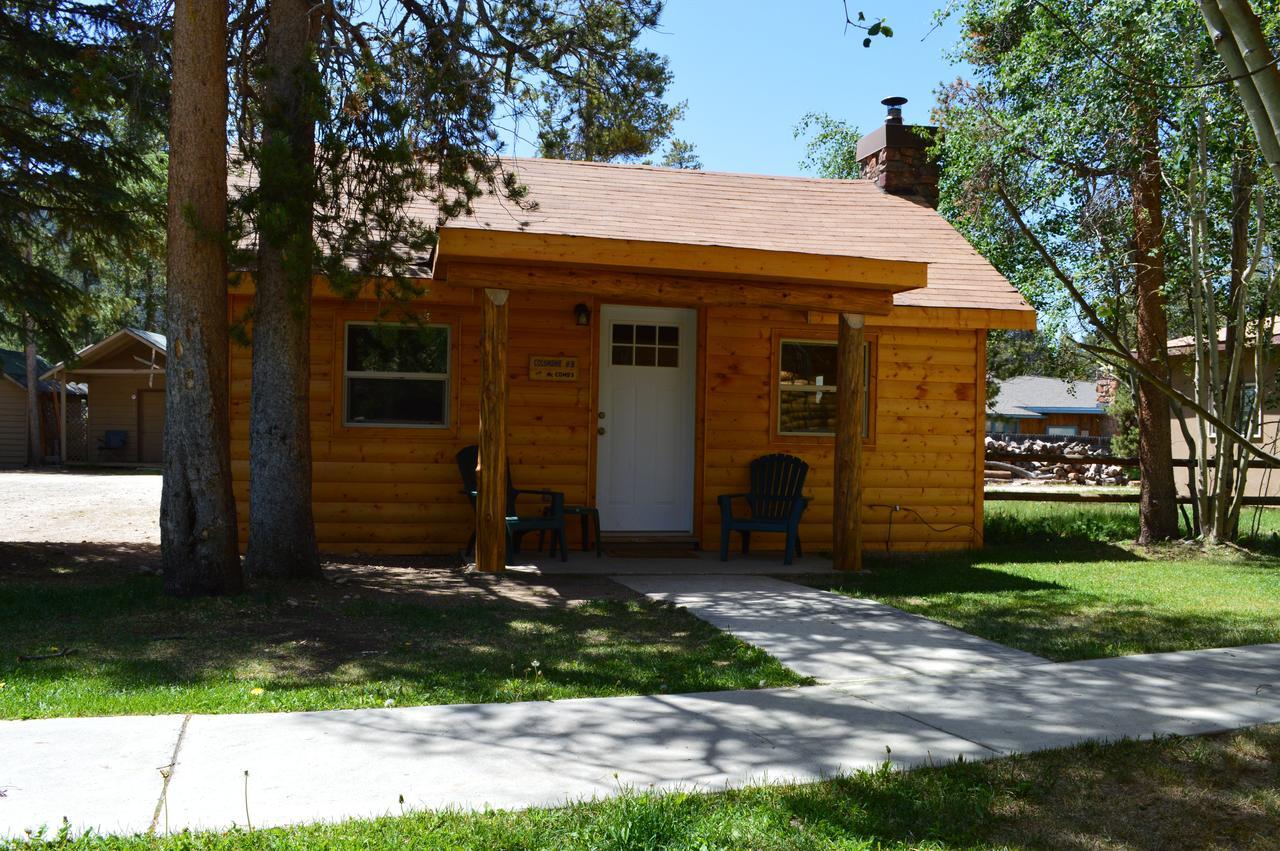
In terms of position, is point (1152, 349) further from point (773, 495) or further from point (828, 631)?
point (828, 631)

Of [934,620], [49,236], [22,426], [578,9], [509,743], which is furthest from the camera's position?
[22,426]

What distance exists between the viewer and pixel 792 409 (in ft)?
34.3

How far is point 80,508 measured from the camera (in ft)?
46.8

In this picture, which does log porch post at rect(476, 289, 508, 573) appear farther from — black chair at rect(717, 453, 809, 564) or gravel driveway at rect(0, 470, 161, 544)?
gravel driveway at rect(0, 470, 161, 544)

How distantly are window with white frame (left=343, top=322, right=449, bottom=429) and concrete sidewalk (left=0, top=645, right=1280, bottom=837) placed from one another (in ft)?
18.4

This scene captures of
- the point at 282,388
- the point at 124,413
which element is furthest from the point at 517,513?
the point at 124,413

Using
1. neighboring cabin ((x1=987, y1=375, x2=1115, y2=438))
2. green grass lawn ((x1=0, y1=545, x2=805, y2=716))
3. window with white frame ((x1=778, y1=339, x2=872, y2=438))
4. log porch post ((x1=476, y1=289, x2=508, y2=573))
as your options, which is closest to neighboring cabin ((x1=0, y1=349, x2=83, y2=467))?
log porch post ((x1=476, y1=289, x2=508, y2=573))

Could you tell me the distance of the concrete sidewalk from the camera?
3225mm

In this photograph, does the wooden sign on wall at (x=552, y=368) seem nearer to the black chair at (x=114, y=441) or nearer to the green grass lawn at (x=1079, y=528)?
the green grass lawn at (x=1079, y=528)

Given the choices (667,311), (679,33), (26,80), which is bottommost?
(667,311)

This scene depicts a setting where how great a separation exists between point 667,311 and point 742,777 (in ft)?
23.8

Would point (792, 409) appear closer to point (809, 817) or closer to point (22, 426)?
point (809, 817)

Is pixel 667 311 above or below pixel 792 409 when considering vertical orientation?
above

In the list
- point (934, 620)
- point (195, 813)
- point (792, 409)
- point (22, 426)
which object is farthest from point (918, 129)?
point (22, 426)
